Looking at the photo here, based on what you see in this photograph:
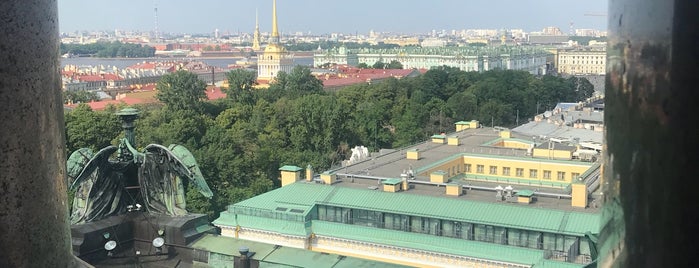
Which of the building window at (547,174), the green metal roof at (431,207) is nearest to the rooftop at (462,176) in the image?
the building window at (547,174)

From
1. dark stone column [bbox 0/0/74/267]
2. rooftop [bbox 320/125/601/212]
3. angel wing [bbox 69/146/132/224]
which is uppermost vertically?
dark stone column [bbox 0/0/74/267]

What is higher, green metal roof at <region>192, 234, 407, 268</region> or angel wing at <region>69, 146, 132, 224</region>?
angel wing at <region>69, 146, 132, 224</region>

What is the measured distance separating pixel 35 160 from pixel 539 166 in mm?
34092

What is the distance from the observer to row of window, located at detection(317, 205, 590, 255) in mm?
22781

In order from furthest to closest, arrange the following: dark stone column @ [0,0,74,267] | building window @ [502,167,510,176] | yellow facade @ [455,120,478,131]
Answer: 1. yellow facade @ [455,120,478,131]
2. building window @ [502,167,510,176]
3. dark stone column @ [0,0,74,267]

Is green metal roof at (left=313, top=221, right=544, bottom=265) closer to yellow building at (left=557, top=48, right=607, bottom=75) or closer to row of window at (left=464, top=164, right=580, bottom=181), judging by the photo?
row of window at (left=464, top=164, right=580, bottom=181)

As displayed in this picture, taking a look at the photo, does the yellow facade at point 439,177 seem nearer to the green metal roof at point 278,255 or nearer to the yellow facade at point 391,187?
the yellow facade at point 391,187

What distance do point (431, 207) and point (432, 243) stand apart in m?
1.56

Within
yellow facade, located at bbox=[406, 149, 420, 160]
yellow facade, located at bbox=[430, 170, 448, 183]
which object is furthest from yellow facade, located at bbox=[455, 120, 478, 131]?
yellow facade, located at bbox=[430, 170, 448, 183]

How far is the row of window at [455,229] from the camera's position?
2278 cm

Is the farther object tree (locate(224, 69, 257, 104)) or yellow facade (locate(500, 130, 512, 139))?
tree (locate(224, 69, 257, 104))

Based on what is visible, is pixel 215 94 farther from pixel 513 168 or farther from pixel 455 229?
pixel 455 229

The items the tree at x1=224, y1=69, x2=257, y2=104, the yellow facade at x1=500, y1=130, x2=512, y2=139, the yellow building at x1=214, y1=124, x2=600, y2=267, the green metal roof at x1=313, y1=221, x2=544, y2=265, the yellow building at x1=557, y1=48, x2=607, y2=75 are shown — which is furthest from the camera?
the yellow building at x1=557, y1=48, x2=607, y2=75

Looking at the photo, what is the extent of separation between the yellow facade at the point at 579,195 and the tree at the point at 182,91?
34.0 metres
